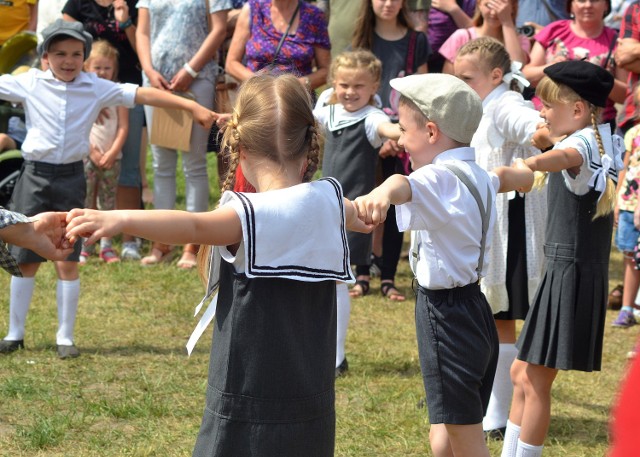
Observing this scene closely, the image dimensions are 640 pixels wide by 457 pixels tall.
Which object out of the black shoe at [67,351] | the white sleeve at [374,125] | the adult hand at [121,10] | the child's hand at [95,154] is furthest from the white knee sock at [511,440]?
the adult hand at [121,10]

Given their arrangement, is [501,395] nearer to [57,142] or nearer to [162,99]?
[162,99]

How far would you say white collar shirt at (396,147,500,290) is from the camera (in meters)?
3.03

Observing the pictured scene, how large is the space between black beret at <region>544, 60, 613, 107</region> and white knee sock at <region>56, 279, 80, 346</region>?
3.04 metres

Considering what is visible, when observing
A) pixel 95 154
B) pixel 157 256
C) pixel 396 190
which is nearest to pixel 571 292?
pixel 396 190

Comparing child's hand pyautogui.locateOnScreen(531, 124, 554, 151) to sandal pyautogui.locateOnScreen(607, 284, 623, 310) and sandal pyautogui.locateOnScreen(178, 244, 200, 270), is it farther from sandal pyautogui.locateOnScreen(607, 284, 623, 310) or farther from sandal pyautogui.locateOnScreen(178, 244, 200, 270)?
sandal pyautogui.locateOnScreen(178, 244, 200, 270)

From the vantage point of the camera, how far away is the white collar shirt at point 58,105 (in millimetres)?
5629

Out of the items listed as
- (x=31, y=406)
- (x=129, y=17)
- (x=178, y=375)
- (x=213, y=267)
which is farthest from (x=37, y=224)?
(x=129, y=17)

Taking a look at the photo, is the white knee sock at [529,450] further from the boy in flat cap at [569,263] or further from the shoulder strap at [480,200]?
the shoulder strap at [480,200]

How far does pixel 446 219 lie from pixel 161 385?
8.30 ft

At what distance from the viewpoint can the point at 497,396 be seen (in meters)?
4.66

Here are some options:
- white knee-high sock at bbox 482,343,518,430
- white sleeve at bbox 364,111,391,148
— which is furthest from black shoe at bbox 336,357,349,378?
white sleeve at bbox 364,111,391,148

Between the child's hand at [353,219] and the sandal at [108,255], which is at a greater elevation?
the child's hand at [353,219]

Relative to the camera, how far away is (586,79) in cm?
395

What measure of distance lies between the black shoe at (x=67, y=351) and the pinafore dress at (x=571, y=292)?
2679 mm
